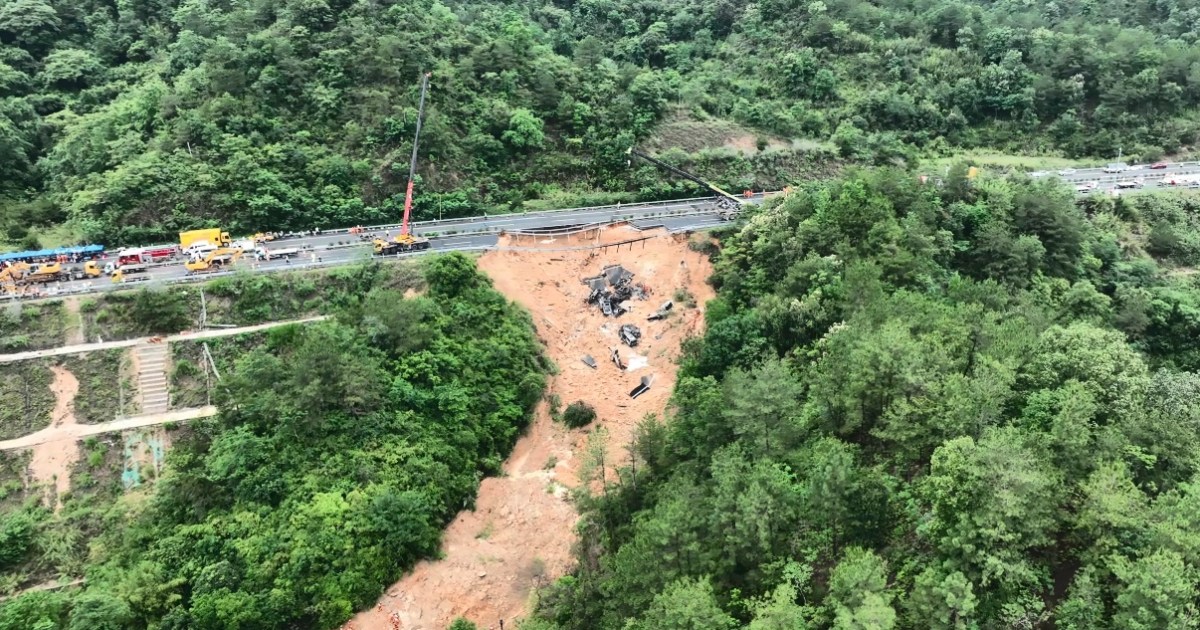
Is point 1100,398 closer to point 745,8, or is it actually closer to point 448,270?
point 448,270

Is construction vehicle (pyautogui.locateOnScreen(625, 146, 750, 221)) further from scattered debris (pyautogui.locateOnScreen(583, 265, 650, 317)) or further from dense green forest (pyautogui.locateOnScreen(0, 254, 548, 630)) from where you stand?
dense green forest (pyautogui.locateOnScreen(0, 254, 548, 630))

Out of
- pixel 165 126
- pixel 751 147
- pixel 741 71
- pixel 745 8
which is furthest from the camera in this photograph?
pixel 745 8

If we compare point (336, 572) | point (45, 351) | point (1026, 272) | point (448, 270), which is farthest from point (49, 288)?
point (1026, 272)

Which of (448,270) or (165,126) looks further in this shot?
(165,126)

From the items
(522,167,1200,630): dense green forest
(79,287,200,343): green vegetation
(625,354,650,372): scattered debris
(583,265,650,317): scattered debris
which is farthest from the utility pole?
(522,167,1200,630): dense green forest

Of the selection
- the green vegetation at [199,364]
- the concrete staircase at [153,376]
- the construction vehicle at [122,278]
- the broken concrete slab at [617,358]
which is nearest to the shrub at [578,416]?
the broken concrete slab at [617,358]

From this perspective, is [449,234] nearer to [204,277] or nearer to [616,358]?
[616,358]

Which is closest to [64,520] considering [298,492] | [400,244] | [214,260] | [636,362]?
[298,492]
